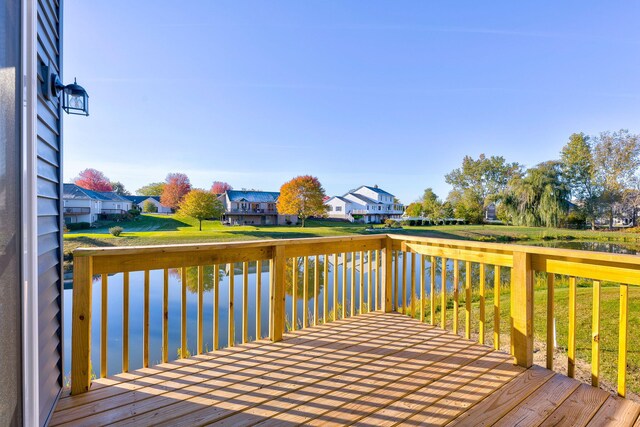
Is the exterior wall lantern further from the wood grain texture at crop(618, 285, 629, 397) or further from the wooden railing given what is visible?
the wood grain texture at crop(618, 285, 629, 397)

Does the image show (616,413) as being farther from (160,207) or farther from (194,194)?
(160,207)

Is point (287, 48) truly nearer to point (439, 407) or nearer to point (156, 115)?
point (156, 115)

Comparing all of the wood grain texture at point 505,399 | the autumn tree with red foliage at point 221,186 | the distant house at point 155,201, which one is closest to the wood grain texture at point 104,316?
the wood grain texture at point 505,399

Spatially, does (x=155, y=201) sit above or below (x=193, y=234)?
above

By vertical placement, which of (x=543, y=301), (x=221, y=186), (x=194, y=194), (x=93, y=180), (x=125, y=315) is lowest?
(x=543, y=301)

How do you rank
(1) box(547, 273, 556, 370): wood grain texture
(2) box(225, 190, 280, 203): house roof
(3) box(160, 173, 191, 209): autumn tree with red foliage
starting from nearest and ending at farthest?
(1) box(547, 273, 556, 370): wood grain texture, (3) box(160, 173, 191, 209): autumn tree with red foliage, (2) box(225, 190, 280, 203): house roof

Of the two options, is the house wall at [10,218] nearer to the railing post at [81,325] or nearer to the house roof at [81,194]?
the railing post at [81,325]

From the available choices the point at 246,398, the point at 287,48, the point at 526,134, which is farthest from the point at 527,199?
the point at 246,398

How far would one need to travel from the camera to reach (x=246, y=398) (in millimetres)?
1821

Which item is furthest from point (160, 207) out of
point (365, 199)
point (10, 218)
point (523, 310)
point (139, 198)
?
point (365, 199)

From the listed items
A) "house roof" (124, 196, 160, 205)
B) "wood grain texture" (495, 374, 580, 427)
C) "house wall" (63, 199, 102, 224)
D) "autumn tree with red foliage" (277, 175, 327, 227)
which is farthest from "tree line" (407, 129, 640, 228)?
"house roof" (124, 196, 160, 205)

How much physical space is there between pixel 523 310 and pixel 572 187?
15755 mm

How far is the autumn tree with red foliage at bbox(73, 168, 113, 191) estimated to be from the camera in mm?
6250

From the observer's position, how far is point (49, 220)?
1.64m
